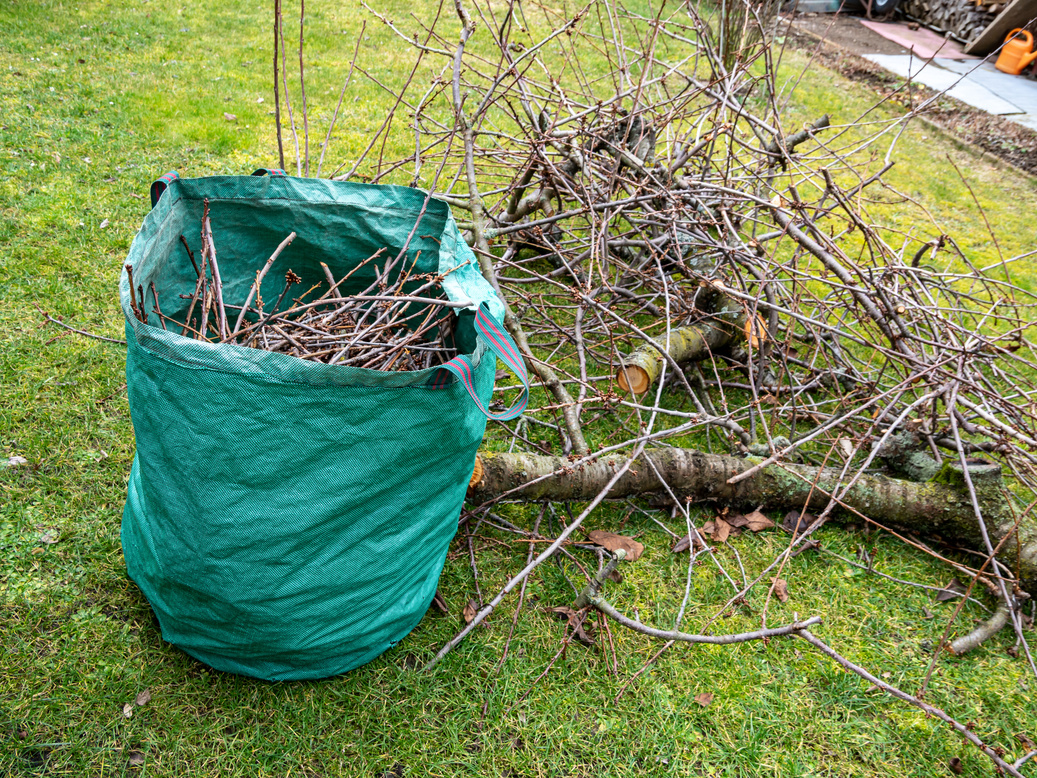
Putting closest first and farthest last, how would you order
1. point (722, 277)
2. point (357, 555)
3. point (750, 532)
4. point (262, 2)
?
point (357, 555), point (750, 532), point (722, 277), point (262, 2)

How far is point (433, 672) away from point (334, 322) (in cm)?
101

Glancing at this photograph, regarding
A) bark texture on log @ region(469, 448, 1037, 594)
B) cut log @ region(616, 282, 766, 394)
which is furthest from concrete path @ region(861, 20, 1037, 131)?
bark texture on log @ region(469, 448, 1037, 594)

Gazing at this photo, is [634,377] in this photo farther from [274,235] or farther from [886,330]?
[274,235]

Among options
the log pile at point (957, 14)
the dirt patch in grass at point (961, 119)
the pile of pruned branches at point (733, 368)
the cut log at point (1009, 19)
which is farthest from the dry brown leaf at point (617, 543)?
the log pile at point (957, 14)

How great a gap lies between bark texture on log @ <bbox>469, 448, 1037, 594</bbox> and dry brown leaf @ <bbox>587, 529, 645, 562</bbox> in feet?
0.45

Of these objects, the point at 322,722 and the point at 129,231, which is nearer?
the point at 322,722

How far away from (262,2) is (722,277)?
19.2ft

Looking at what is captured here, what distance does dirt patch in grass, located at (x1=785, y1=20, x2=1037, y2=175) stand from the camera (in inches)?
250

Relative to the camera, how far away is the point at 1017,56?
8.16 m

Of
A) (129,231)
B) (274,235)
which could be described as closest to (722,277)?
(274,235)

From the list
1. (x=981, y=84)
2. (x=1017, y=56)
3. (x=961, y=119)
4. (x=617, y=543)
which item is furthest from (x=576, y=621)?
(x=1017, y=56)

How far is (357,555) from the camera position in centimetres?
159

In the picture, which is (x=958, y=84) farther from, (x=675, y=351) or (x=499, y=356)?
(x=499, y=356)

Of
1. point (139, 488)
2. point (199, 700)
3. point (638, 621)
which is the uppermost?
point (139, 488)
